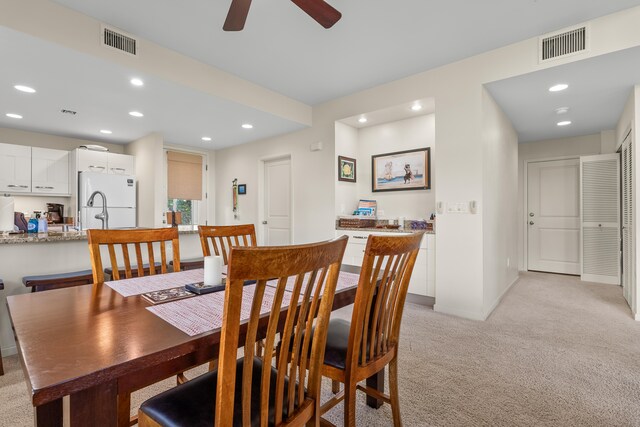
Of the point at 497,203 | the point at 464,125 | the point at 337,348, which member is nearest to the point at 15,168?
the point at 337,348

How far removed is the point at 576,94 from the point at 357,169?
2.62 meters

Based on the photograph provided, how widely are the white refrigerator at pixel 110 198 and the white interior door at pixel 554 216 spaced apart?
22.3 ft

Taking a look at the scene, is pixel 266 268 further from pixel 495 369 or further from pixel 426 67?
pixel 426 67

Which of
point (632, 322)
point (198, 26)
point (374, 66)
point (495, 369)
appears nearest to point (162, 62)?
point (198, 26)

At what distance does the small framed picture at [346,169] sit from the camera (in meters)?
4.41

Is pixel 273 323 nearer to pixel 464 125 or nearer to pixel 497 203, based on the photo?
pixel 464 125

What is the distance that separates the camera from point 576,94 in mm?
3379

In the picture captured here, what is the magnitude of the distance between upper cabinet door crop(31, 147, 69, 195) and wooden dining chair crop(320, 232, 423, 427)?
17.6 feet

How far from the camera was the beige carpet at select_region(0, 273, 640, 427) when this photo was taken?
169 centimetres

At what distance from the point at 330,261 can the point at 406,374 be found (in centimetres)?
156

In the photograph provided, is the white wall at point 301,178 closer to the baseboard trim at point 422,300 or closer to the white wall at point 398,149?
the white wall at point 398,149

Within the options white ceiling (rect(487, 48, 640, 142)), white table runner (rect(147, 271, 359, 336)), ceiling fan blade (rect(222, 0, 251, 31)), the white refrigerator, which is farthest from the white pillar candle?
the white refrigerator

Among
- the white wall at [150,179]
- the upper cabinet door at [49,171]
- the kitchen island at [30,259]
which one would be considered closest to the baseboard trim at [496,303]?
the kitchen island at [30,259]

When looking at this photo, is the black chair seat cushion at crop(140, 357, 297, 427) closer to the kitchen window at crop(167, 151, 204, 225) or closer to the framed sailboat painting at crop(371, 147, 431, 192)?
the framed sailboat painting at crop(371, 147, 431, 192)
